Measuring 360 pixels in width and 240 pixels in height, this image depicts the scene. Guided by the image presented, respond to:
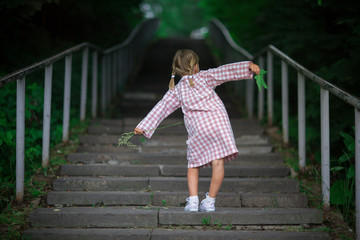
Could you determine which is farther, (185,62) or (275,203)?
(275,203)

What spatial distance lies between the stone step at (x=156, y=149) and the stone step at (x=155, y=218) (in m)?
1.47

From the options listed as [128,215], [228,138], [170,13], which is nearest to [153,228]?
[128,215]

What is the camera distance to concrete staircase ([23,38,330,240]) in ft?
10.9

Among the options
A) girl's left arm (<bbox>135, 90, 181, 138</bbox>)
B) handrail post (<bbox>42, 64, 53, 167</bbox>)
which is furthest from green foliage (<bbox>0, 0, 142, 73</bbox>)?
girl's left arm (<bbox>135, 90, 181, 138</bbox>)

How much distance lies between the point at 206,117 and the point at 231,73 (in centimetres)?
41

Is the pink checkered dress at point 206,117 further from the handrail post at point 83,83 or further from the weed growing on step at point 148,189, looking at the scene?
the handrail post at point 83,83

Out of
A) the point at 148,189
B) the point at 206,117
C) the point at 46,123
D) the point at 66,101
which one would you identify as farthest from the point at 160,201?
the point at 66,101

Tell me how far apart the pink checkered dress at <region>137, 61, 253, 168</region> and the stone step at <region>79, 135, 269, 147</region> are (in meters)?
1.79

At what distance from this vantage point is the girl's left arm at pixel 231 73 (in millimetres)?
3270

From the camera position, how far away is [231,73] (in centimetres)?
332

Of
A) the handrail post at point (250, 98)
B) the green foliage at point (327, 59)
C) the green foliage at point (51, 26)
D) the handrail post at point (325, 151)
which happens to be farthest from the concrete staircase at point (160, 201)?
the green foliage at point (51, 26)

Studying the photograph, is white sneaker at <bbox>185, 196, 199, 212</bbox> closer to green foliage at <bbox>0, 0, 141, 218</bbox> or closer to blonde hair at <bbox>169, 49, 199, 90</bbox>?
blonde hair at <bbox>169, 49, 199, 90</bbox>

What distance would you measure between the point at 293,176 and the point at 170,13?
31.5 meters

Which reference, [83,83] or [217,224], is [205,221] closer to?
[217,224]
